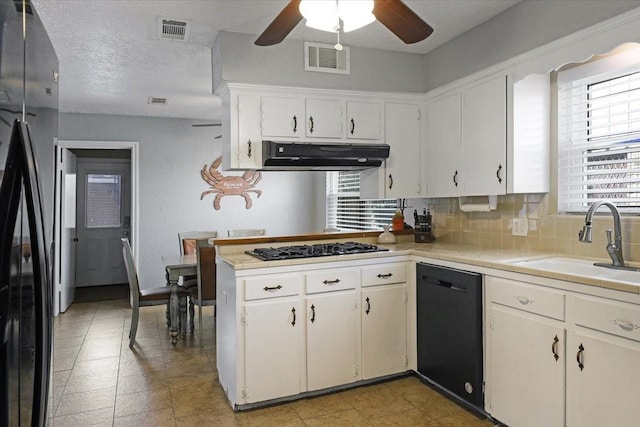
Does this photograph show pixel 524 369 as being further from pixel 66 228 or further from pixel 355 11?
pixel 66 228

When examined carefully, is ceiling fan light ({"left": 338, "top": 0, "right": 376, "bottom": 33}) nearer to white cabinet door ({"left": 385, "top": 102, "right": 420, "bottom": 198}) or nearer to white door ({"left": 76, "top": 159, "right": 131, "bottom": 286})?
white cabinet door ({"left": 385, "top": 102, "right": 420, "bottom": 198})

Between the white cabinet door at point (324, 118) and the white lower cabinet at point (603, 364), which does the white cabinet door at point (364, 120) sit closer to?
the white cabinet door at point (324, 118)

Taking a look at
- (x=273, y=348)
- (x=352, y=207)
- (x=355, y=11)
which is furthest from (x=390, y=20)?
(x=352, y=207)

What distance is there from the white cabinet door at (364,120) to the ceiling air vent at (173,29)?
1289mm

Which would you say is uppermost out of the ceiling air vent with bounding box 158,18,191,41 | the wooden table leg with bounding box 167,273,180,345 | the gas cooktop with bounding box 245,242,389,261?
the ceiling air vent with bounding box 158,18,191,41

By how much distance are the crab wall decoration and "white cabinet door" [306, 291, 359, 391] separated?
363 cm

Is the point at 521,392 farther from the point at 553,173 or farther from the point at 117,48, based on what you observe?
the point at 117,48

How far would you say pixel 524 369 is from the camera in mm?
2361

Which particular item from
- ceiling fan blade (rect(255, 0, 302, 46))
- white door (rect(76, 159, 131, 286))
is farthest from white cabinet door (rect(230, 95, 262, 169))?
white door (rect(76, 159, 131, 286))

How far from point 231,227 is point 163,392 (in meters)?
3.43

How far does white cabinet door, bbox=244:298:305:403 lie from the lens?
2.73 m

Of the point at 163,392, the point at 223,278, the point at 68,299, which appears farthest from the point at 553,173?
the point at 68,299

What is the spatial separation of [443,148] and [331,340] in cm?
170

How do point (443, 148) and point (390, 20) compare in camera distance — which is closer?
point (390, 20)
